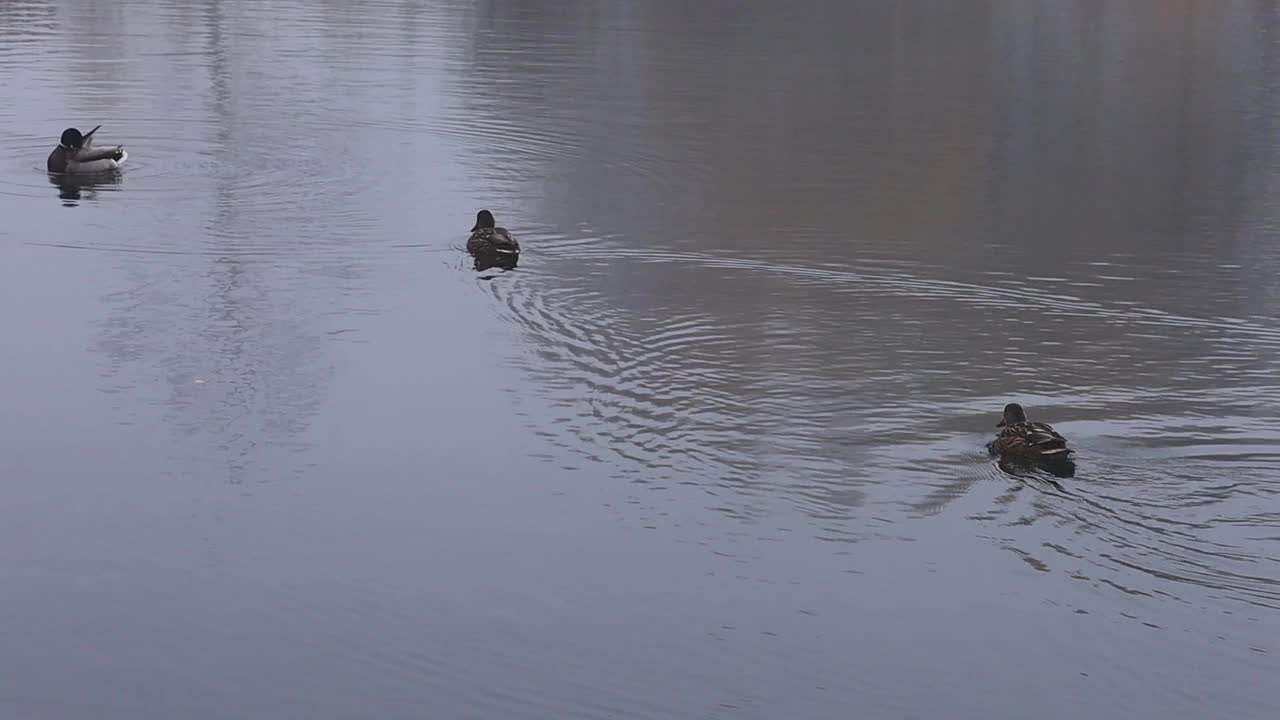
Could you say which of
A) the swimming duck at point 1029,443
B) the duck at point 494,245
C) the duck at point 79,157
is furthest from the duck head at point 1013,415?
the duck at point 79,157

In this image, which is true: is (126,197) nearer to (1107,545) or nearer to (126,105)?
(126,105)

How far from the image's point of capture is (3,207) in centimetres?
2095

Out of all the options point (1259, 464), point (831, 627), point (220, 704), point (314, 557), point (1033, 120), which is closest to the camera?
point (220, 704)

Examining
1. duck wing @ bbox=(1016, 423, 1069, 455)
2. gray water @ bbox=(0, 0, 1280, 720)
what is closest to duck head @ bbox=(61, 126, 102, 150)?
gray water @ bbox=(0, 0, 1280, 720)

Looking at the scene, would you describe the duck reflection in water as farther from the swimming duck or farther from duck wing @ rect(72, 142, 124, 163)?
the swimming duck

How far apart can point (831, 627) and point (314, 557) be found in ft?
10.3

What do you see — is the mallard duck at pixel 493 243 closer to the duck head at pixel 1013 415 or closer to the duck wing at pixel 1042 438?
the duck head at pixel 1013 415

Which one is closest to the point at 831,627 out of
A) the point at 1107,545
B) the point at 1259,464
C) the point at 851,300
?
the point at 1107,545

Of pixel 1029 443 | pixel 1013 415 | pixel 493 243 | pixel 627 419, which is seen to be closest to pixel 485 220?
pixel 493 243

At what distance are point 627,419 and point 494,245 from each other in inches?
218

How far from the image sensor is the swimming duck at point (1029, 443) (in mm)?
12477

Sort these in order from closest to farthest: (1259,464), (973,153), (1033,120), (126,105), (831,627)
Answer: (831,627) → (1259,464) → (973,153) → (126,105) → (1033,120)

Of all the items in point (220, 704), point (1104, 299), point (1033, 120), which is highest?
point (1033, 120)

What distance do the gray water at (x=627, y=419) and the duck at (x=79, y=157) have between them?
32 cm
